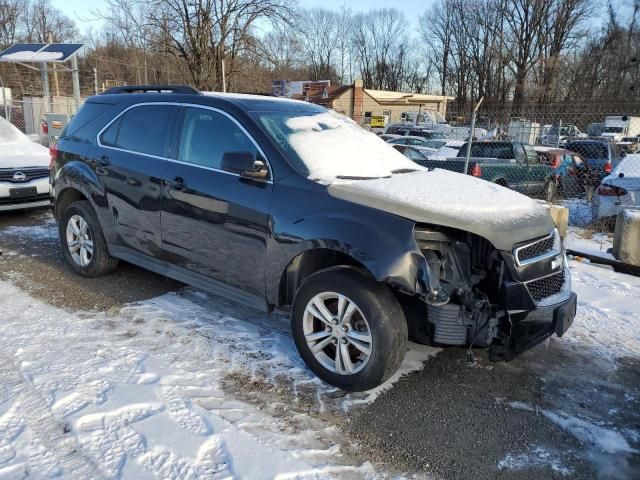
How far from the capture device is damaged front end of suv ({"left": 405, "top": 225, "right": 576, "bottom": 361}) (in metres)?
3.15

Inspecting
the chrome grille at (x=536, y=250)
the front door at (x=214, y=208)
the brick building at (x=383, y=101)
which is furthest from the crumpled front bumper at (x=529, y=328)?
the brick building at (x=383, y=101)

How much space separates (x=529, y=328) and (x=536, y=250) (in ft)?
1.76

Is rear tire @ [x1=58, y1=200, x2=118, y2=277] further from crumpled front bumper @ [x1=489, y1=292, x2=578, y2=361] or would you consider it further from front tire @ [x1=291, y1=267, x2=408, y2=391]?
crumpled front bumper @ [x1=489, y1=292, x2=578, y2=361]

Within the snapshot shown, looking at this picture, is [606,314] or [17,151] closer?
[606,314]

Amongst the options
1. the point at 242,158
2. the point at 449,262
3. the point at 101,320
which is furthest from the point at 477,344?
the point at 101,320

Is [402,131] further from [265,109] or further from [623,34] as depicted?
[623,34]

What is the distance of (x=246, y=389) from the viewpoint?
3344 millimetres

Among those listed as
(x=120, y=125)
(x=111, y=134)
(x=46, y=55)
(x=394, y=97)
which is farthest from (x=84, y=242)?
(x=394, y=97)

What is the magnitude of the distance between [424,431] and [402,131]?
26.7 m

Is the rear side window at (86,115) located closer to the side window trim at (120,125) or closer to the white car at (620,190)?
the side window trim at (120,125)

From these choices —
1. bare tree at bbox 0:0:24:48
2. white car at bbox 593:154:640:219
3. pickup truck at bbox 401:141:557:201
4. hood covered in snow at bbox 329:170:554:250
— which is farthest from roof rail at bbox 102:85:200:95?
bare tree at bbox 0:0:24:48

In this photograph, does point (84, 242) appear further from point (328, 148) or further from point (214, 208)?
point (328, 148)

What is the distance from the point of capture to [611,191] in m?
8.38

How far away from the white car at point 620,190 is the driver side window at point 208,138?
690 cm
